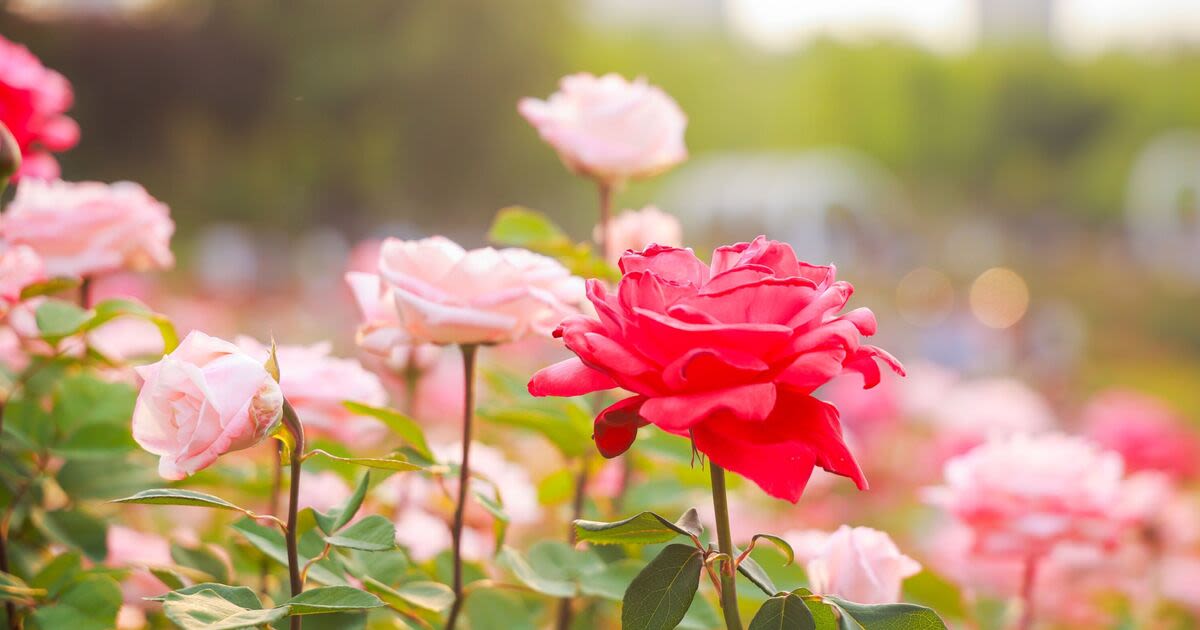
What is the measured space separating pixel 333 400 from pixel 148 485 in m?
0.13

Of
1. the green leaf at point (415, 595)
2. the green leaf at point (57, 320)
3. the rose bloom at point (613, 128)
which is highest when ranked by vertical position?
the rose bloom at point (613, 128)

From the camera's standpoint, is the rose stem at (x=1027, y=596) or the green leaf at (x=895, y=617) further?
the rose stem at (x=1027, y=596)

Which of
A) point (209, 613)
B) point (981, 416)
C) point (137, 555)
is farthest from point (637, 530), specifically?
point (981, 416)

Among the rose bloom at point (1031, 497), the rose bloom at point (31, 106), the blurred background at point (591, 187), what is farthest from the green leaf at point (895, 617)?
the blurred background at point (591, 187)

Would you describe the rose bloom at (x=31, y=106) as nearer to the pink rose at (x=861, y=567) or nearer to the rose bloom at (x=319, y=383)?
the rose bloom at (x=319, y=383)

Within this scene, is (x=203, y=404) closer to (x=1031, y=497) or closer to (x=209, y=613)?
(x=209, y=613)

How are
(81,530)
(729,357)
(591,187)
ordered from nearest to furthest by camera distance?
(729,357) < (81,530) < (591,187)

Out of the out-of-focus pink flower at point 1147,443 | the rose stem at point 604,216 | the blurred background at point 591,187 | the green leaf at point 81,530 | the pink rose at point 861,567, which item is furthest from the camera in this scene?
the blurred background at point 591,187

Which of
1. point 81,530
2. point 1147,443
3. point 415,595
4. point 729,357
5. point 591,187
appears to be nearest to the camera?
point 729,357

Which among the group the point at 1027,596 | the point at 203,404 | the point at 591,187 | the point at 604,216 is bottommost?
the point at 1027,596

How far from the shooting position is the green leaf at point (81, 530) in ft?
1.65

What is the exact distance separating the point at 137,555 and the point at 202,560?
85 millimetres

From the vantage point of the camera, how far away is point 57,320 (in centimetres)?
47

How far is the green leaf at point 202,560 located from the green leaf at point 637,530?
22 cm
